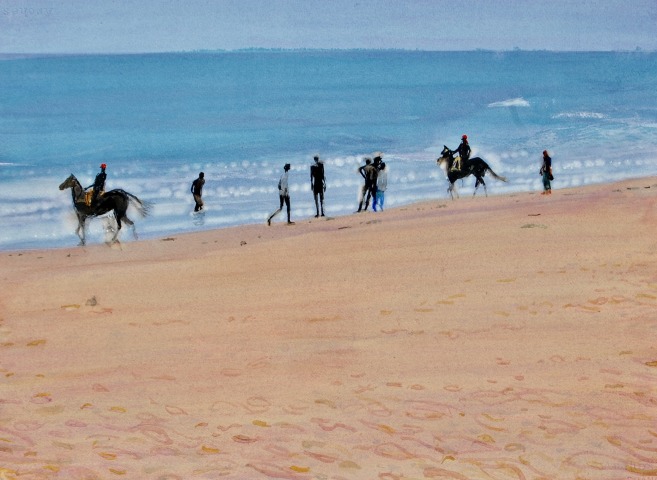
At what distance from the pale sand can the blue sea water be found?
3.52 meters

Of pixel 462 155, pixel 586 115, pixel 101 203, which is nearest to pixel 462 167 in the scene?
pixel 462 155

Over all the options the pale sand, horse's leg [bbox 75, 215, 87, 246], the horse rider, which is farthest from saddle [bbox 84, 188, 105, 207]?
the horse rider

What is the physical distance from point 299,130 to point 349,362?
33.3m

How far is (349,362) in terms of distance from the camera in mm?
7695

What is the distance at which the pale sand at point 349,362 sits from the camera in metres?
5.98

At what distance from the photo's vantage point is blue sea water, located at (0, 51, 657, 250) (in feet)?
58.3

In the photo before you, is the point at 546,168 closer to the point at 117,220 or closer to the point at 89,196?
the point at 117,220

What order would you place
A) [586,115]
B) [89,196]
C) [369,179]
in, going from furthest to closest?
[586,115] < [369,179] < [89,196]

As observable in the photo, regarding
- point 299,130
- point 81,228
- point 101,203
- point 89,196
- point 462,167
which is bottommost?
point 81,228

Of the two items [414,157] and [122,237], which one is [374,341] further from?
[414,157]

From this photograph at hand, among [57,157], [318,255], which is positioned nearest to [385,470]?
[318,255]

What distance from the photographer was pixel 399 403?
681 cm

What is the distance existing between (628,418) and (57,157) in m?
23.4

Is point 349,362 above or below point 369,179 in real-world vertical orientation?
below
